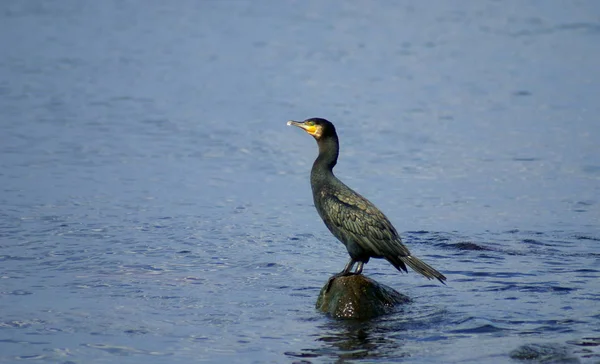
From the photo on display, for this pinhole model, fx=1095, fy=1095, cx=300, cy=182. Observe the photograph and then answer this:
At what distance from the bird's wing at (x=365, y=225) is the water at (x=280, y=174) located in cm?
53

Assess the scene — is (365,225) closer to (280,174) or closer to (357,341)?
(357,341)

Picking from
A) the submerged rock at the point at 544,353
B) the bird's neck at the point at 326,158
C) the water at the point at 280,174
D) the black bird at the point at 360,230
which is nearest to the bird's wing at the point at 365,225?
the black bird at the point at 360,230

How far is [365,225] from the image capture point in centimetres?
860

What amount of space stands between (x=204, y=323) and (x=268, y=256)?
Result: 2.06 metres

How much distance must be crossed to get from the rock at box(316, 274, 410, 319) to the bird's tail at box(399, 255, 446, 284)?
0.28 meters

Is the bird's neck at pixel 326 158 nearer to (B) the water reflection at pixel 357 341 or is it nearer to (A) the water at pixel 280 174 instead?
(A) the water at pixel 280 174

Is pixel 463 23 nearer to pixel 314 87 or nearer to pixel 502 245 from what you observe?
pixel 314 87

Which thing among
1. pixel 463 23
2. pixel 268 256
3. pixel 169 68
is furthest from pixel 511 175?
pixel 463 23

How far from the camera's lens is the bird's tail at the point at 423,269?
8469mm

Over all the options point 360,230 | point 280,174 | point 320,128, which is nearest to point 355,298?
point 360,230

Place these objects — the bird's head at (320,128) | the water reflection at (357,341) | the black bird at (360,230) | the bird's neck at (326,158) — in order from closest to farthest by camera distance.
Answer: the water reflection at (357,341) < the black bird at (360,230) < the bird's neck at (326,158) < the bird's head at (320,128)

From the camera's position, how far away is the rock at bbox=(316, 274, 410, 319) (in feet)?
27.6

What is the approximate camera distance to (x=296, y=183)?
42.6ft

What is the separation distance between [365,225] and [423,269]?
57 centimetres
